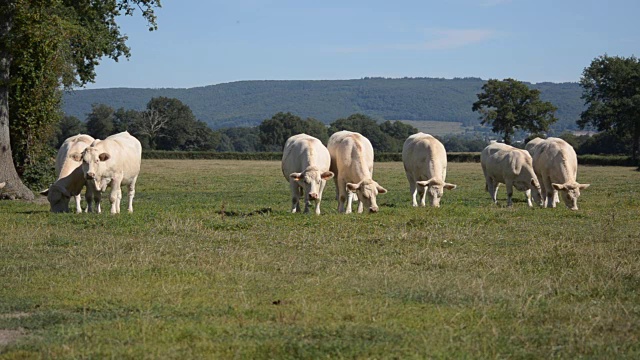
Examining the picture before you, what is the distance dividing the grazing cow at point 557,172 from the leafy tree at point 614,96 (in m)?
69.7

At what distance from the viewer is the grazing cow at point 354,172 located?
73.3 ft

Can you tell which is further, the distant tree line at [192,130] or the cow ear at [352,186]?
the distant tree line at [192,130]

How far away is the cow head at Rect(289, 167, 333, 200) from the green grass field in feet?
6.95

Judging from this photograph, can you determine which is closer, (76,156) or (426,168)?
(76,156)

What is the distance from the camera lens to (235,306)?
1016cm

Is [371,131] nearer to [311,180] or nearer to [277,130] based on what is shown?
[277,130]

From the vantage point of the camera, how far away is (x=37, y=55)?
29.5 m

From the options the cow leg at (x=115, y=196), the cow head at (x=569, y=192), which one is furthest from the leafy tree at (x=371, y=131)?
the cow leg at (x=115, y=196)

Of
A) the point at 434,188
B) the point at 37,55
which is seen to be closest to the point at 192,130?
the point at 37,55

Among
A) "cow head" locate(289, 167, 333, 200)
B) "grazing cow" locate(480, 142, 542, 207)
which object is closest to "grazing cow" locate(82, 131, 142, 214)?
"cow head" locate(289, 167, 333, 200)

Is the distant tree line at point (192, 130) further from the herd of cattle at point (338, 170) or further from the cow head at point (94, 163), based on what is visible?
the cow head at point (94, 163)

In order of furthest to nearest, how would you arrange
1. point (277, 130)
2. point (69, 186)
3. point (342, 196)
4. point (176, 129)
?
point (277, 130)
point (176, 129)
point (342, 196)
point (69, 186)

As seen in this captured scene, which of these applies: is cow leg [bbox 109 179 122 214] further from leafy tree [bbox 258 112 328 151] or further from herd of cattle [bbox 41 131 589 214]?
leafy tree [bbox 258 112 328 151]

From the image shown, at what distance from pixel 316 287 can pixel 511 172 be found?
61.9 ft
